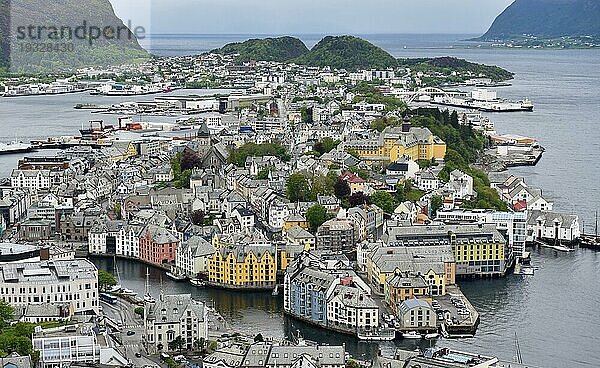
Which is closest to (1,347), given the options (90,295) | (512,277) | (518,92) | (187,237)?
(90,295)

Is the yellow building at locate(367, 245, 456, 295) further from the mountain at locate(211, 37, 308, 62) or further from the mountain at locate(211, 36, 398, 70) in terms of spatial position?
the mountain at locate(211, 37, 308, 62)

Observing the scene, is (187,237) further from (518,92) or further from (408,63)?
(408,63)

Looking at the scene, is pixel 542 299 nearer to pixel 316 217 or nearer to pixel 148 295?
pixel 316 217

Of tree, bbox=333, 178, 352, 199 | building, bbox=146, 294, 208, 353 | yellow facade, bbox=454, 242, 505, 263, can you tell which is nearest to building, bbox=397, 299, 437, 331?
building, bbox=146, 294, 208, 353

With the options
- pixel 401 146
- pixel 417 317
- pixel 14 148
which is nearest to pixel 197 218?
pixel 401 146

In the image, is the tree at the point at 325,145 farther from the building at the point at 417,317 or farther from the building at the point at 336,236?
the building at the point at 417,317

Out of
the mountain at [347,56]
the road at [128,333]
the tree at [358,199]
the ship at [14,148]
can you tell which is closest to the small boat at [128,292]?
the road at [128,333]
